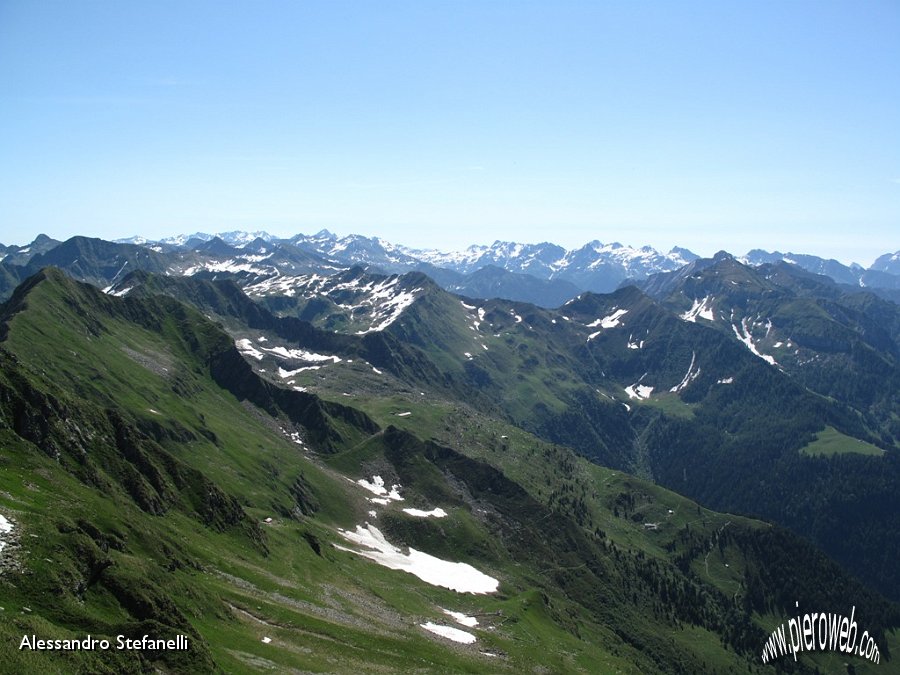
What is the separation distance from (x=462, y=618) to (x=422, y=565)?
1641 inches

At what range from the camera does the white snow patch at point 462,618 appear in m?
138

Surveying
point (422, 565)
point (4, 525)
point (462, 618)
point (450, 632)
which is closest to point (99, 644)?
point (4, 525)

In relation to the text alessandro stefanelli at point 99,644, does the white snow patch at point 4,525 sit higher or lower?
higher

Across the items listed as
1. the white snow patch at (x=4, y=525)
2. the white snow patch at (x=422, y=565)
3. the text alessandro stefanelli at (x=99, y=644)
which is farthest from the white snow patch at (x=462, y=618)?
the white snow patch at (x=4, y=525)

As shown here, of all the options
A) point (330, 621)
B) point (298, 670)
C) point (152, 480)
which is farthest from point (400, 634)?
point (152, 480)

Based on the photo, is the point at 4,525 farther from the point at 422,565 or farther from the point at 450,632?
the point at 422,565

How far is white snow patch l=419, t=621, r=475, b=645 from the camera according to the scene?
115412mm

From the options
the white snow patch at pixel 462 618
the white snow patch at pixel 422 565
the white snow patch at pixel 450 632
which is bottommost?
the white snow patch at pixel 422 565

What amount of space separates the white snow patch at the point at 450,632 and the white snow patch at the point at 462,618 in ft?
43.6

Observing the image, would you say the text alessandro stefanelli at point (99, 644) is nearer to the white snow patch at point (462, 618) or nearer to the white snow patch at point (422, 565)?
the white snow patch at point (462, 618)

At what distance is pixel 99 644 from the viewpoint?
46.3 metres

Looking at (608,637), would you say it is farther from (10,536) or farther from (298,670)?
(10,536)

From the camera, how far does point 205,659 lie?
52.4m

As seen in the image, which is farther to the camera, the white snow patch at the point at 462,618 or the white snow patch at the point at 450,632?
the white snow patch at the point at 462,618
